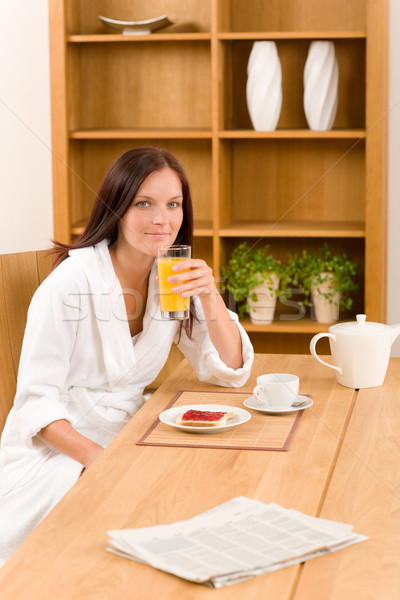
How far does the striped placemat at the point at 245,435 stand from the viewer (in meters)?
1.41

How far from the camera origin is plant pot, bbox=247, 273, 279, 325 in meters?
3.09

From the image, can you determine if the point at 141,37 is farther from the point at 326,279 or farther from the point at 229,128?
the point at 326,279

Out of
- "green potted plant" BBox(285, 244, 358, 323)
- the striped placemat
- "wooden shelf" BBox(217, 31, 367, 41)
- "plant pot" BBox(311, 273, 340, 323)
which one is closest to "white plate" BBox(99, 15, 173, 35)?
"wooden shelf" BBox(217, 31, 367, 41)

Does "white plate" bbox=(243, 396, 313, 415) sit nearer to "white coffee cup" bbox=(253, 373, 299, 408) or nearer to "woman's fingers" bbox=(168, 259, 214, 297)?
"white coffee cup" bbox=(253, 373, 299, 408)

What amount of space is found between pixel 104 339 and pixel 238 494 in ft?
2.57

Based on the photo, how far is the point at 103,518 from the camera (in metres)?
1.10

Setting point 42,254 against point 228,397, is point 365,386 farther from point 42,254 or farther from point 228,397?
point 42,254

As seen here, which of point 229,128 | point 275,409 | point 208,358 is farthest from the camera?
point 229,128

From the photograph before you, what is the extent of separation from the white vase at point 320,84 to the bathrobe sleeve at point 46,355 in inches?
60.9

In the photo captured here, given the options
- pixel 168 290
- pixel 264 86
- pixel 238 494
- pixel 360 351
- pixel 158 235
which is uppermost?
pixel 264 86

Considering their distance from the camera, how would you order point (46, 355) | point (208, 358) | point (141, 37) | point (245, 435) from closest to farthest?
point (245, 435), point (46, 355), point (208, 358), point (141, 37)

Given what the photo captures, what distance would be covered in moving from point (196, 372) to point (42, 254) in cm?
62

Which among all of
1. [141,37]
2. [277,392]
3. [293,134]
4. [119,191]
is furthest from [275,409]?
[141,37]

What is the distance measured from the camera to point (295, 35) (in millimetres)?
2926
